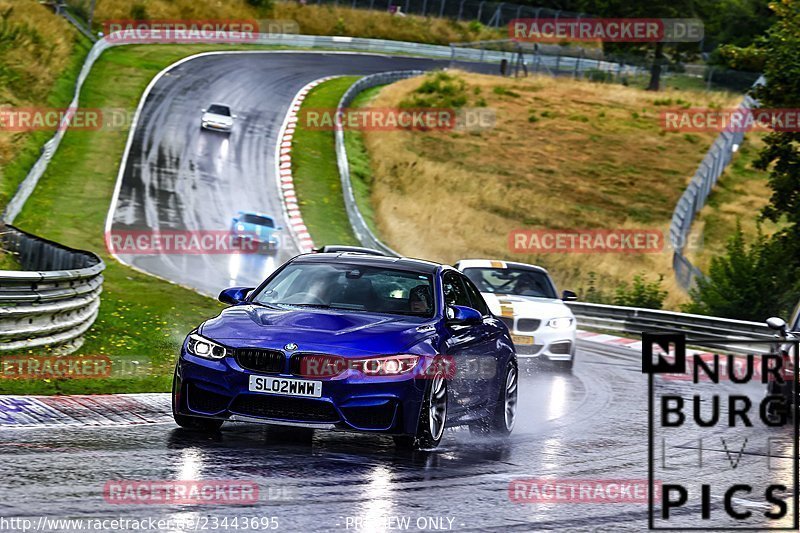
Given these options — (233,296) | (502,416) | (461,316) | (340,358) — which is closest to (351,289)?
(461,316)

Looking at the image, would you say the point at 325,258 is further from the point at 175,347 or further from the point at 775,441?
the point at 175,347

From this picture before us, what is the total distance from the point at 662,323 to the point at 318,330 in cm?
1940

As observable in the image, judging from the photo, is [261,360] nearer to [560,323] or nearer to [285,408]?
[285,408]

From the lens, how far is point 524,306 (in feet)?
57.8

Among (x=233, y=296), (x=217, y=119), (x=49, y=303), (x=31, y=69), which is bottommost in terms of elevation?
(x=217, y=119)

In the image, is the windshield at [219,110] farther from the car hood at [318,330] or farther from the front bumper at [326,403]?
the front bumper at [326,403]

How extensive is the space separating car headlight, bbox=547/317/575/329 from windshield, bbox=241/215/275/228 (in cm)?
1777

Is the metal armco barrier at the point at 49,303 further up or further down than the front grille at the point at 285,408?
further down

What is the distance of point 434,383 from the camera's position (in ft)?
30.4

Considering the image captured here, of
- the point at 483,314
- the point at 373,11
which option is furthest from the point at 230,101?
the point at 483,314

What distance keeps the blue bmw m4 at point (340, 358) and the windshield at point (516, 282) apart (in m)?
7.97

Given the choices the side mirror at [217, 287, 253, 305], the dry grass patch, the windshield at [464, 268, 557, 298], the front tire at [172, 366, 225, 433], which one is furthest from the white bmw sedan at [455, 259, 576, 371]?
the dry grass patch

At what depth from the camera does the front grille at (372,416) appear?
29.0 ft

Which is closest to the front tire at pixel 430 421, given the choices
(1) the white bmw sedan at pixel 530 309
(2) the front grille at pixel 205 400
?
(2) the front grille at pixel 205 400
